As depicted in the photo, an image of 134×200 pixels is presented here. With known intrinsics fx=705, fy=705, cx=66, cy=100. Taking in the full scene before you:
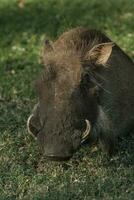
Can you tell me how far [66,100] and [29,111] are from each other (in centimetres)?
170

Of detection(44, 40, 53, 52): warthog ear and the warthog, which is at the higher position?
detection(44, 40, 53, 52): warthog ear

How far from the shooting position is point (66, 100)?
5.16 m

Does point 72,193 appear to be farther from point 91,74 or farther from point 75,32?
point 75,32

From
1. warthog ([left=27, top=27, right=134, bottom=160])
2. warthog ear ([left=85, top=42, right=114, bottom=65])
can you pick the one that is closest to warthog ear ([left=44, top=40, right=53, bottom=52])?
warthog ([left=27, top=27, right=134, bottom=160])

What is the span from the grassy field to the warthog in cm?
28

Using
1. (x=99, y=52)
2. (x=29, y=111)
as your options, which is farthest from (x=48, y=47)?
(x=29, y=111)

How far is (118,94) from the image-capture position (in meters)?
5.89

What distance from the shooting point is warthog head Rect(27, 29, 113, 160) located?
5.05 m

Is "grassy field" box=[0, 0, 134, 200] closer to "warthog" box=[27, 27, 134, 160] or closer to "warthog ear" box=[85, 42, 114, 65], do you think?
"warthog" box=[27, 27, 134, 160]

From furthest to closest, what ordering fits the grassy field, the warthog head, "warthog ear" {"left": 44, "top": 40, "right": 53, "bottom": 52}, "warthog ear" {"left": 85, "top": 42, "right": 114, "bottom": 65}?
"warthog ear" {"left": 44, "top": 40, "right": 53, "bottom": 52}
"warthog ear" {"left": 85, "top": 42, "right": 114, "bottom": 65}
the grassy field
the warthog head

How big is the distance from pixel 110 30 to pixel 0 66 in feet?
5.68

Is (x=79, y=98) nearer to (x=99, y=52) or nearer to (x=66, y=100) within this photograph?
(x=66, y=100)

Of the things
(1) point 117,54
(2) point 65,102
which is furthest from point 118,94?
(2) point 65,102

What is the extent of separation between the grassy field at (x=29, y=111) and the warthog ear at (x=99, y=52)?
0.86 meters
